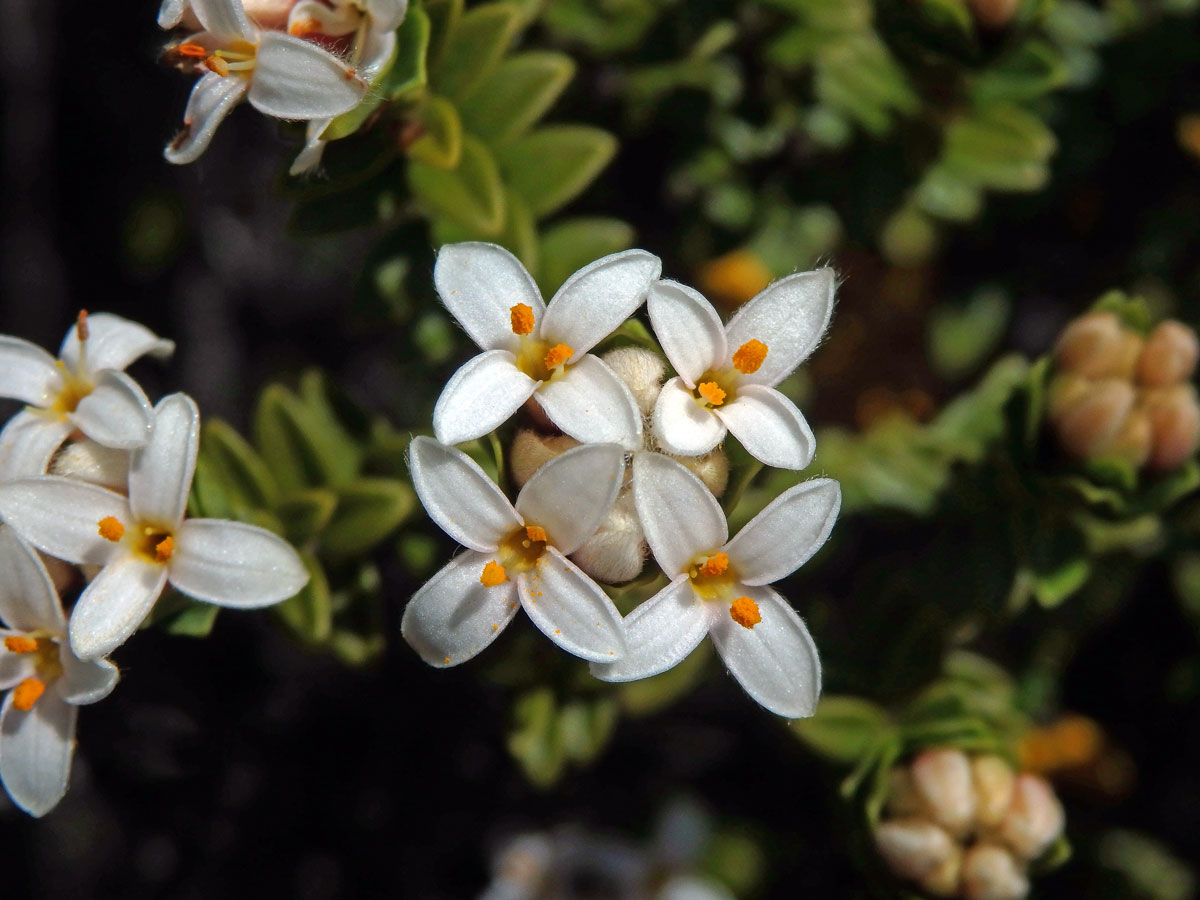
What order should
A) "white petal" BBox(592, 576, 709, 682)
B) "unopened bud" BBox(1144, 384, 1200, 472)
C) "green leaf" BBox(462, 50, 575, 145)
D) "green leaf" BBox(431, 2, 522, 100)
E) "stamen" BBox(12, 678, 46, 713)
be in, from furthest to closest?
"green leaf" BBox(462, 50, 575, 145) < "green leaf" BBox(431, 2, 522, 100) < "unopened bud" BBox(1144, 384, 1200, 472) < "stamen" BBox(12, 678, 46, 713) < "white petal" BBox(592, 576, 709, 682)

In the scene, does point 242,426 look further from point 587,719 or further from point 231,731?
point 587,719

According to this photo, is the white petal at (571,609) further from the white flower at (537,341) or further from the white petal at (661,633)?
the white flower at (537,341)

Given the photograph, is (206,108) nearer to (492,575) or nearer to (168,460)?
(168,460)

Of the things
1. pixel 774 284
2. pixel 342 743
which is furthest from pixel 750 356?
pixel 342 743

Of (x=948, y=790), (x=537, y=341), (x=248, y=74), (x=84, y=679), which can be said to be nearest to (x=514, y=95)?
(x=248, y=74)

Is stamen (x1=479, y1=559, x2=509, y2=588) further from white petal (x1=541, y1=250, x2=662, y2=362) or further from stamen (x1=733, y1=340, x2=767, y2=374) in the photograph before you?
stamen (x1=733, y1=340, x2=767, y2=374)

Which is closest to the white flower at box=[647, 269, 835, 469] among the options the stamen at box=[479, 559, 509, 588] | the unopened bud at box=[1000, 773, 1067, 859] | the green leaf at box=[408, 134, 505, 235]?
the stamen at box=[479, 559, 509, 588]
